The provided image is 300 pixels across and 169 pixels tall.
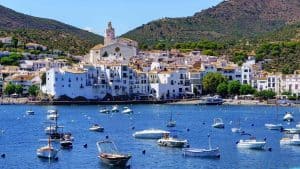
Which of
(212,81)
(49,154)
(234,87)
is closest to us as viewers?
(49,154)

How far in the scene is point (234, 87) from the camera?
102125 millimetres

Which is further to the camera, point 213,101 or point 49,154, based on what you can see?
point 213,101

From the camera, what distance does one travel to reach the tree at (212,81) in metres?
104

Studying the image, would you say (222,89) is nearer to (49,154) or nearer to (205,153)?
(205,153)

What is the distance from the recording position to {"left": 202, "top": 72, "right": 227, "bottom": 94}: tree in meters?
104

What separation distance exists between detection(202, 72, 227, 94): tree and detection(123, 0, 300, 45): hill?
57.8 m

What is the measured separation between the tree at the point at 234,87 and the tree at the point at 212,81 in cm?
182

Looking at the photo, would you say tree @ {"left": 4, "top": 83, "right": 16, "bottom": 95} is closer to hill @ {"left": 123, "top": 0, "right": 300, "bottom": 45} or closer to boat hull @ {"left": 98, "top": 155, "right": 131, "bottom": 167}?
hill @ {"left": 123, "top": 0, "right": 300, "bottom": 45}

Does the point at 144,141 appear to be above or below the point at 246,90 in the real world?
below

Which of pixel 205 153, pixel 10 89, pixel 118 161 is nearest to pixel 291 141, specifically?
pixel 205 153

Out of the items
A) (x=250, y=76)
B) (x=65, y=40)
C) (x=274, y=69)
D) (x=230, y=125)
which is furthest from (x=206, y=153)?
(x=65, y=40)

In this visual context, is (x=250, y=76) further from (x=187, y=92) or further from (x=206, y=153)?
(x=206, y=153)

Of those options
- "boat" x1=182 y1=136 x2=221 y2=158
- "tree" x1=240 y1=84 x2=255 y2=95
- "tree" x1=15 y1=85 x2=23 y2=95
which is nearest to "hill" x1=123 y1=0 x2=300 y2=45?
"tree" x1=240 y1=84 x2=255 y2=95

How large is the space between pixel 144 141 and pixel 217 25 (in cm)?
13776
